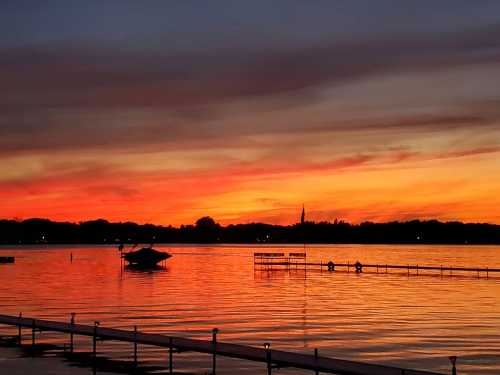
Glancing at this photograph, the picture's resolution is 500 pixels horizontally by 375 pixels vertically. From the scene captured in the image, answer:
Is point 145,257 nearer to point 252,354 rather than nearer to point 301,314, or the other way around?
point 301,314

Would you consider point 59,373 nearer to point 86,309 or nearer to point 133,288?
point 86,309

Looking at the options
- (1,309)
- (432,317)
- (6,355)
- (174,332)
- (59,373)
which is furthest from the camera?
(1,309)

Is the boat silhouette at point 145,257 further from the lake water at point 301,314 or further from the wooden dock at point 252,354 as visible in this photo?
the wooden dock at point 252,354

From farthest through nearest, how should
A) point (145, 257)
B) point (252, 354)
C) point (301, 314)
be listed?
point (145, 257) → point (301, 314) → point (252, 354)

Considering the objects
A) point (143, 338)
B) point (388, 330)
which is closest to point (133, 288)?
point (388, 330)

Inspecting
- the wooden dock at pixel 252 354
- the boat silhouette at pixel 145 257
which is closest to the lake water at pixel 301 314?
the wooden dock at pixel 252 354

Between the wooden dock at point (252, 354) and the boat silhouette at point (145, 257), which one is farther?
the boat silhouette at point (145, 257)

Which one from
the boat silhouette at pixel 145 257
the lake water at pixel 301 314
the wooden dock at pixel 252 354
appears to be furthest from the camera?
the boat silhouette at pixel 145 257

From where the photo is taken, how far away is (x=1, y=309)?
64750 millimetres

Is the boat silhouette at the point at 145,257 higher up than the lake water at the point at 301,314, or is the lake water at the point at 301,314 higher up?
the boat silhouette at the point at 145,257

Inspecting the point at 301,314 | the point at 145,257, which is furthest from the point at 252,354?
the point at 145,257

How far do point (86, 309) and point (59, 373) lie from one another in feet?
103

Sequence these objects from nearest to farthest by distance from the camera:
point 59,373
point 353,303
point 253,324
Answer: point 59,373 → point 253,324 → point 353,303

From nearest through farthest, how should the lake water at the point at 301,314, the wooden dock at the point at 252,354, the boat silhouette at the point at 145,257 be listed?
the wooden dock at the point at 252,354, the lake water at the point at 301,314, the boat silhouette at the point at 145,257
